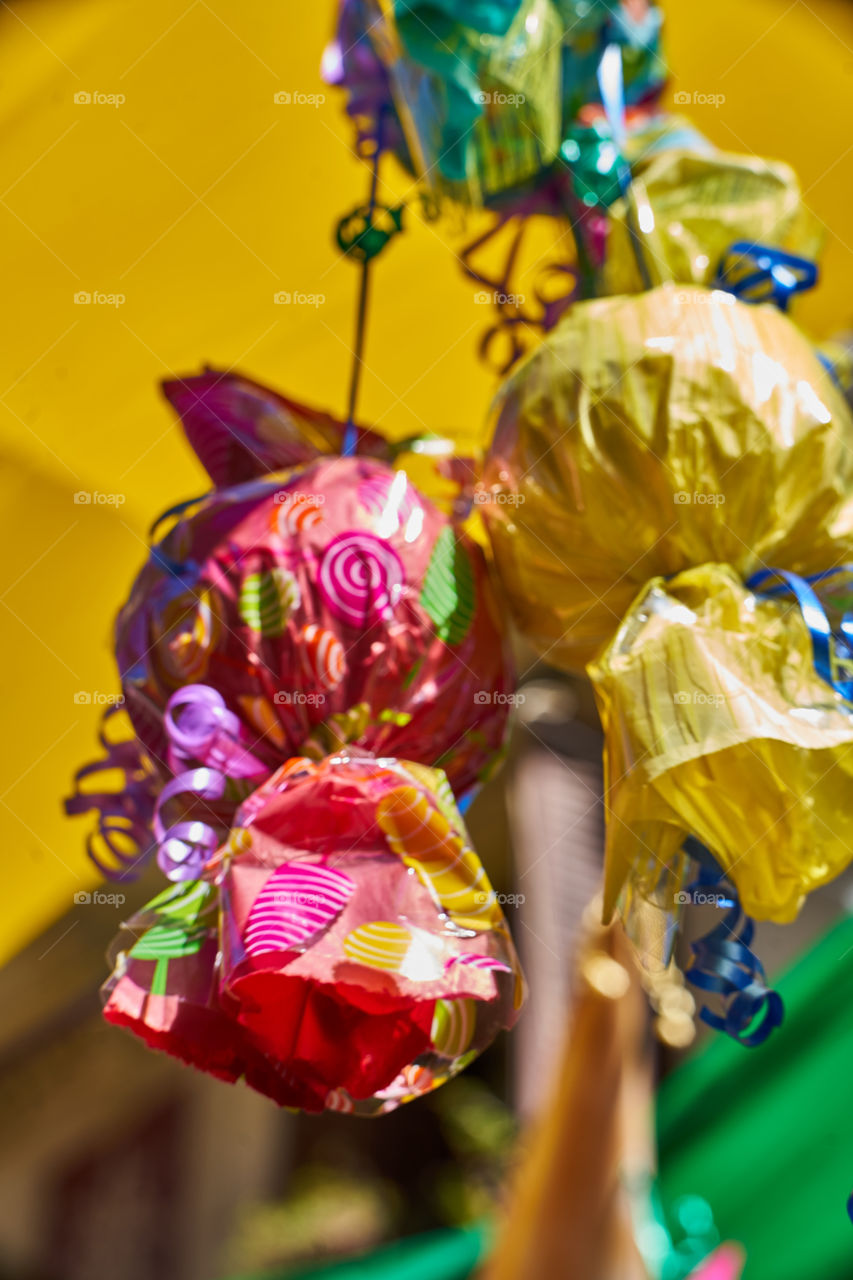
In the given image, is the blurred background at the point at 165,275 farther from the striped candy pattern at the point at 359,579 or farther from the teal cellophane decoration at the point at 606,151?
the striped candy pattern at the point at 359,579

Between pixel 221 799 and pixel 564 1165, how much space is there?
0.58 metres

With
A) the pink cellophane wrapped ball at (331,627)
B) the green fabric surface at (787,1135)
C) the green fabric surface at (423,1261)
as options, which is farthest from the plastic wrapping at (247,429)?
the green fabric surface at (423,1261)

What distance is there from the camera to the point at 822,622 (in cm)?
53

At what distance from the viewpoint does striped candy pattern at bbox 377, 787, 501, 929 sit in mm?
521

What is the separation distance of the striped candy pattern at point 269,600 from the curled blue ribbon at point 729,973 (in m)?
0.25

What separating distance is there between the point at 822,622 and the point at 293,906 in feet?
0.98

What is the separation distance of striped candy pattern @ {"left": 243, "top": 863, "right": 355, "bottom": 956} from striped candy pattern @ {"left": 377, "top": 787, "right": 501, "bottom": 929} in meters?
0.04

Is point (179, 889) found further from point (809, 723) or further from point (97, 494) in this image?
point (97, 494)

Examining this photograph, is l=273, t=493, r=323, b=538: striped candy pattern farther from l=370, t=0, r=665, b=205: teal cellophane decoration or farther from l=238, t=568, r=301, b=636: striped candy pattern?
l=370, t=0, r=665, b=205: teal cellophane decoration

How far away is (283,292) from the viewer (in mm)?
1000

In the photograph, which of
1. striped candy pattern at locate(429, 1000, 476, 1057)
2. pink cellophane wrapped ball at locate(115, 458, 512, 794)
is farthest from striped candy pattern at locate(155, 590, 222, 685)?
striped candy pattern at locate(429, 1000, 476, 1057)

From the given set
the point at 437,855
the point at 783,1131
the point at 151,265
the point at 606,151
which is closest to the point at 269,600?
the point at 437,855

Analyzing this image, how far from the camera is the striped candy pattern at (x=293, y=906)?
1.58 ft

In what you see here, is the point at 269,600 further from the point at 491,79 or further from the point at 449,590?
the point at 491,79
